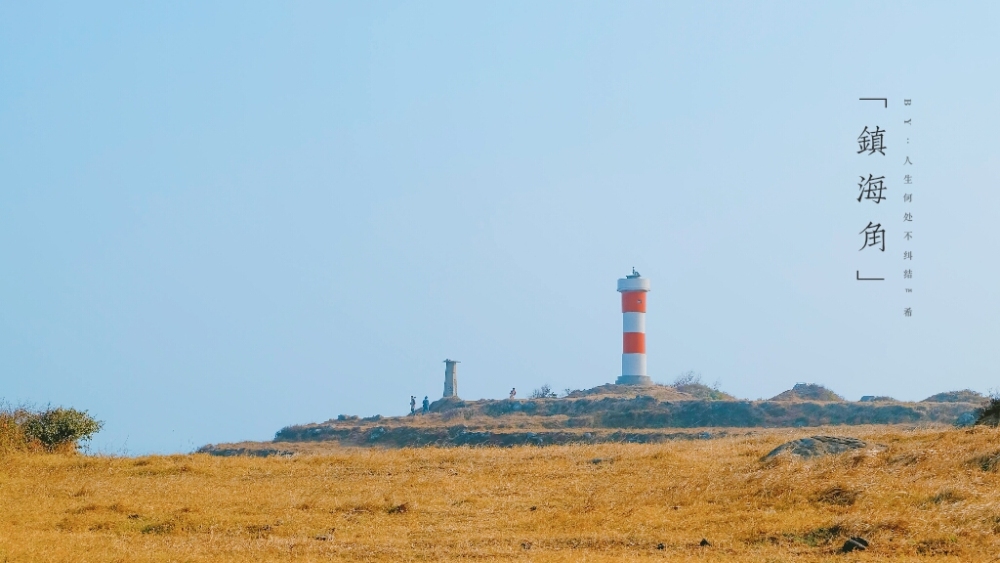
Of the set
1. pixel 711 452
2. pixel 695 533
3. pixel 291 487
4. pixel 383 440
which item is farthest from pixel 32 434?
pixel 383 440

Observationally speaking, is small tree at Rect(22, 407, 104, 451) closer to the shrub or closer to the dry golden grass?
the dry golden grass

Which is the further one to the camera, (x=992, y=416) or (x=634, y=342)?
(x=634, y=342)

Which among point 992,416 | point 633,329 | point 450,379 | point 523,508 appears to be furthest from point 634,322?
point 523,508

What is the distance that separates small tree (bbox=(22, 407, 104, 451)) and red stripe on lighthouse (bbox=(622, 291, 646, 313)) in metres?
41.9

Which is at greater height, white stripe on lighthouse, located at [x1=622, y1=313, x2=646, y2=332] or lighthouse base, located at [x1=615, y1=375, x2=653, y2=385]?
white stripe on lighthouse, located at [x1=622, y1=313, x2=646, y2=332]

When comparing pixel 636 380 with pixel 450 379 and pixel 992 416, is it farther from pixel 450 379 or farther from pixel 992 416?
pixel 992 416

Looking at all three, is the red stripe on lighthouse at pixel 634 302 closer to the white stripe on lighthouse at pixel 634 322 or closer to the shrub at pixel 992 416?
the white stripe on lighthouse at pixel 634 322

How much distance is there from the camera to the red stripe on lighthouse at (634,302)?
68.4 m

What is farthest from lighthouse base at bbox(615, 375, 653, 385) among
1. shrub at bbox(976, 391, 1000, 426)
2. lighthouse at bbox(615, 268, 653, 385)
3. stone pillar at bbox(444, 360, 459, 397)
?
shrub at bbox(976, 391, 1000, 426)

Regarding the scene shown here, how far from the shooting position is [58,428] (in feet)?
102

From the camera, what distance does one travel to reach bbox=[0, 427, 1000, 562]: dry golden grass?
14828 mm

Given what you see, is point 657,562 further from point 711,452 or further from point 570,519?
point 711,452

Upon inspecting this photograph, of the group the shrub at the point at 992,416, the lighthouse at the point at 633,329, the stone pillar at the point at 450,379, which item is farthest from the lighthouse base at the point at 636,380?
the shrub at the point at 992,416

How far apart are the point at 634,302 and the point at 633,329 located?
1732 millimetres
